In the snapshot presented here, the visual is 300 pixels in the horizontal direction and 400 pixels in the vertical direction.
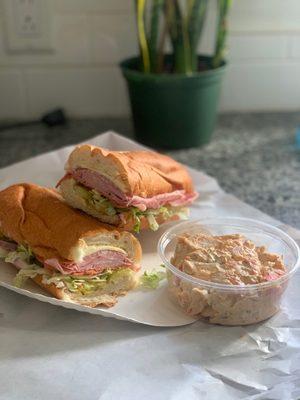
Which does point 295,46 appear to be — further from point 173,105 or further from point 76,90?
point 76,90

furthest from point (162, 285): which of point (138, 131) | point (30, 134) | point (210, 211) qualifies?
point (30, 134)

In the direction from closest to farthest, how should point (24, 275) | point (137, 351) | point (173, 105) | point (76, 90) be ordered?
point (137, 351), point (24, 275), point (173, 105), point (76, 90)

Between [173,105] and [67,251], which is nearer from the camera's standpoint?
[67,251]

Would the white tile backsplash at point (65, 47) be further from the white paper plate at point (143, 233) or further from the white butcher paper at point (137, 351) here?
the white butcher paper at point (137, 351)

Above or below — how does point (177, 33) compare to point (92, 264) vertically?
above

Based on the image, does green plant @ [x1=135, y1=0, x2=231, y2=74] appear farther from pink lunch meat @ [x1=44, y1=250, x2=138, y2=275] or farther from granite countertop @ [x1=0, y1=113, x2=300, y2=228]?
pink lunch meat @ [x1=44, y1=250, x2=138, y2=275]

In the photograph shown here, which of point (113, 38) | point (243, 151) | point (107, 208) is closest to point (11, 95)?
point (113, 38)
